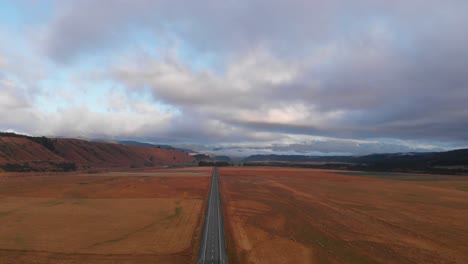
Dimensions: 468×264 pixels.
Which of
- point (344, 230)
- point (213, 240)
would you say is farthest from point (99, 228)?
point (344, 230)

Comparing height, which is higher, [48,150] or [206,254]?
[48,150]

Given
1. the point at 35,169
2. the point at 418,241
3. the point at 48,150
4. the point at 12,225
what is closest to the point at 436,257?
the point at 418,241

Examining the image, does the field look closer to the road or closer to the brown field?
the road

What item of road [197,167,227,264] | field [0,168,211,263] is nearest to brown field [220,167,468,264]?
road [197,167,227,264]

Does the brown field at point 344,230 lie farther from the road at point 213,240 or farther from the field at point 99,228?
the field at point 99,228

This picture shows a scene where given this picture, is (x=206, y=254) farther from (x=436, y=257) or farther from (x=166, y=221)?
(x=436, y=257)

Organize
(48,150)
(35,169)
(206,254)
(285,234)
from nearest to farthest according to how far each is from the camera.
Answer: (206,254), (285,234), (35,169), (48,150)

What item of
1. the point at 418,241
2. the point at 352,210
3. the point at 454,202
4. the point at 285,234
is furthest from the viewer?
the point at 454,202

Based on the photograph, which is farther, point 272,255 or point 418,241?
point 418,241

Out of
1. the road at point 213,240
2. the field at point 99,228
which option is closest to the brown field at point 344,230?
the road at point 213,240
